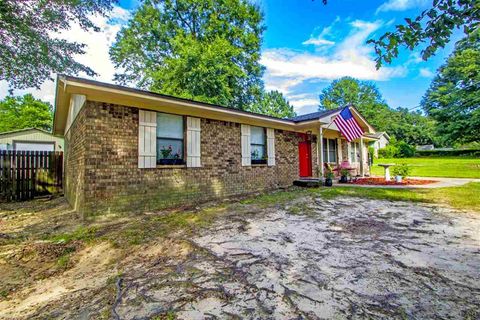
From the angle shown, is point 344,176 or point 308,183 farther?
Answer: point 344,176

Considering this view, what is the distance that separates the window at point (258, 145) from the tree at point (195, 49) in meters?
9.36

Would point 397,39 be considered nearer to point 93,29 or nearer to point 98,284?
point 98,284

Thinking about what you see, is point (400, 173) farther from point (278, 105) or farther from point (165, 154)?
point (278, 105)

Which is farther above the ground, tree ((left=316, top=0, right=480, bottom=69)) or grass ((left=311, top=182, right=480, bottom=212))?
tree ((left=316, top=0, right=480, bottom=69))

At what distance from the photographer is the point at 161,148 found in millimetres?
6289

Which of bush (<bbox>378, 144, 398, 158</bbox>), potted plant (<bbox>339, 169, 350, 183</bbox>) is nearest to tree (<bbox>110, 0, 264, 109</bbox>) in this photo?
potted plant (<bbox>339, 169, 350, 183</bbox>)

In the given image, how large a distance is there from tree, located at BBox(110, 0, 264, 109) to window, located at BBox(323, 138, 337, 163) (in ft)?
28.8

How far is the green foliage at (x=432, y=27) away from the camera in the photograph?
1656 millimetres

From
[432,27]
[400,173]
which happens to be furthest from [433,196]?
[432,27]

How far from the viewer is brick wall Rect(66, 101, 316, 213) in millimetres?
5129

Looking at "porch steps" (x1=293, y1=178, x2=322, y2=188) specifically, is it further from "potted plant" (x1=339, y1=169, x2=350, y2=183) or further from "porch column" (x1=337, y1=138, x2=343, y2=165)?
"porch column" (x1=337, y1=138, x2=343, y2=165)

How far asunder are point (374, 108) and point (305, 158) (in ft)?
141

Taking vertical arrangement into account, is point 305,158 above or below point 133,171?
above

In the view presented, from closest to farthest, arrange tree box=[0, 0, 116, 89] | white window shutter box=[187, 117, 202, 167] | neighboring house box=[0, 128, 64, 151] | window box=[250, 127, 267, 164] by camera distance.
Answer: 1. white window shutter box=[187, 117, 202, 167]
2. window box=[250, 127, 267, 164]
3. tree box=[0, 0, 116, 89]
4. neighboring house box=[0, 128, 64, 151]
